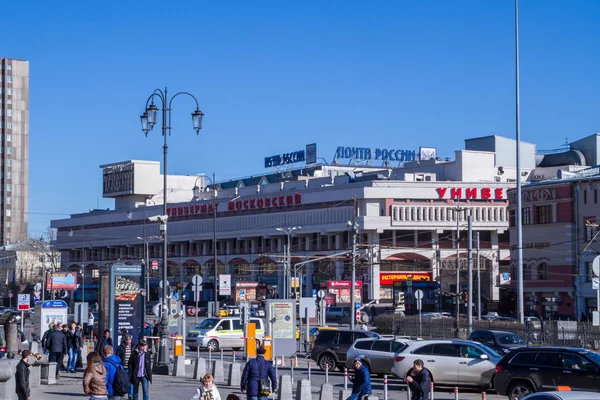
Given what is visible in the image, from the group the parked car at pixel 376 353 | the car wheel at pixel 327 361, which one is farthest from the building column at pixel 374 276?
the parked car at pixel 376 353

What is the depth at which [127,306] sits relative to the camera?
34.6 m

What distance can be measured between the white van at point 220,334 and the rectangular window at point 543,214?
37.2m

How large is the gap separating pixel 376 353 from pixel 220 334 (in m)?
16.4

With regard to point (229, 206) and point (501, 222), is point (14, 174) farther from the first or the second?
point (501, 222)

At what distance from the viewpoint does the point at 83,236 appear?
149 metres

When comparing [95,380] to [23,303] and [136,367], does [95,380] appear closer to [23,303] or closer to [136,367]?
[136,367]

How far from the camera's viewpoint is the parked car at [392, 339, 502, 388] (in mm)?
29375

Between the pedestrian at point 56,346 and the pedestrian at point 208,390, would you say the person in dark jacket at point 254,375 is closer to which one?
the pedestrian at point 208,390

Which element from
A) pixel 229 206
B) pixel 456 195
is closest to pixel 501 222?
pixel 456 195

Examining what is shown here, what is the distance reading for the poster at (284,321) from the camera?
115 ft

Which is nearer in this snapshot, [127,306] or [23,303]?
Answer: [127,306]

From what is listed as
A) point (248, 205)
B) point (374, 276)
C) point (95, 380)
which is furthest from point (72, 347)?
point (248, 205)

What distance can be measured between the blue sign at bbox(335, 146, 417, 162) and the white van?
8223cm

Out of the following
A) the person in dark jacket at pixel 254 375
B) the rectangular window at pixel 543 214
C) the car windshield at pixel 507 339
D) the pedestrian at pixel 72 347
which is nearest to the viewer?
the person in dark jacket at pixel 254 375
